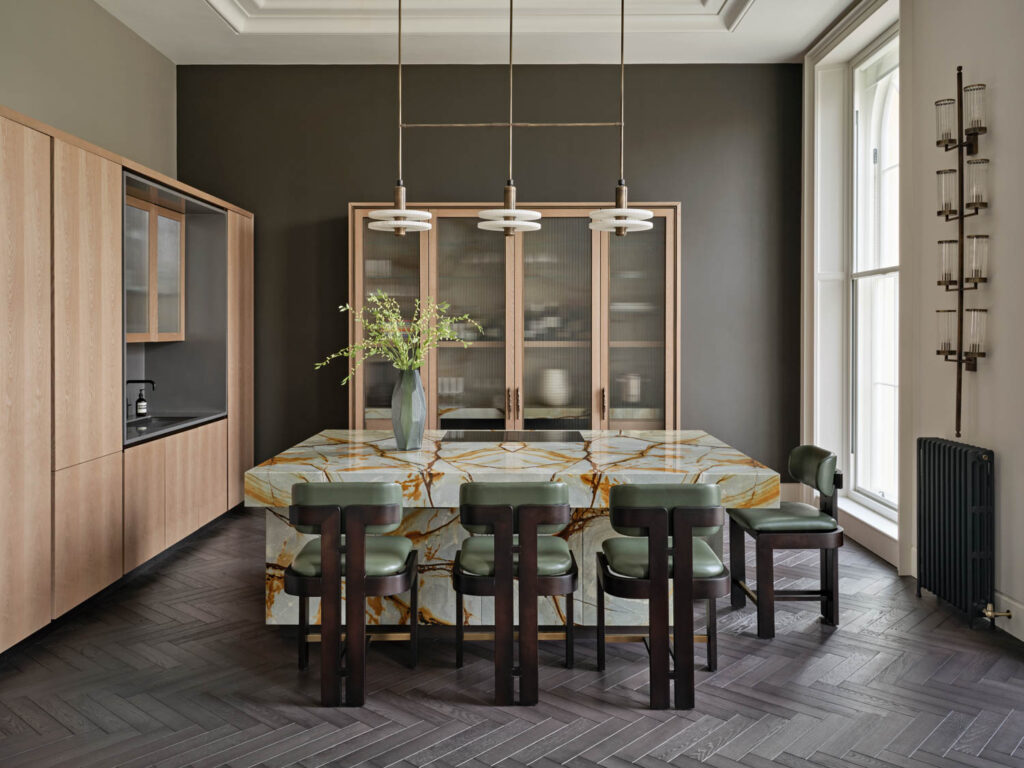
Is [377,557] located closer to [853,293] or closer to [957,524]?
[957,524]

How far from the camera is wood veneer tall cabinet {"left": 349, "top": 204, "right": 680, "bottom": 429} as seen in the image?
5453 mm

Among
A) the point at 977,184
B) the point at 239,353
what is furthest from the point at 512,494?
the point at 239,353

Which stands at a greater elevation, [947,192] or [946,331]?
[947,192]

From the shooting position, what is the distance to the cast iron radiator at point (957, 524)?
11.6 ft

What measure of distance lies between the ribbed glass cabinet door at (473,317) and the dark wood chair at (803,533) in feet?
7.17

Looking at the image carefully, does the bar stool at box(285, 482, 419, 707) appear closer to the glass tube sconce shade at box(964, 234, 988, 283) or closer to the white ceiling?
the glass tube sconce shade at box(964, 234, 988, 283)

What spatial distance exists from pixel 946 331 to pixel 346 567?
10.1 feet

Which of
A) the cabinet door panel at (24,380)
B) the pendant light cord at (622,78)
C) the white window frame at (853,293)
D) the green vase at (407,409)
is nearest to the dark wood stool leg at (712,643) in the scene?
the green vase at (407,409)

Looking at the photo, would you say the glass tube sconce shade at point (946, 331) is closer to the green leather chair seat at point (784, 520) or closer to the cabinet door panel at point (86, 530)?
the green leather chair seat at point (784, 520)

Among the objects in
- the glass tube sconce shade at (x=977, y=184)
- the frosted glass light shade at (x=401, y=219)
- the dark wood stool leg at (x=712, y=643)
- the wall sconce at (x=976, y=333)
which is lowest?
the dark wood stool leg at (x=712, y=643)

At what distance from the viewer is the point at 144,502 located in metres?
4.33

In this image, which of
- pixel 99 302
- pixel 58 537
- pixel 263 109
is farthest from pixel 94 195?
pixel 263 109

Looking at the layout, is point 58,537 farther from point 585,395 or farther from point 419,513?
point 585,395

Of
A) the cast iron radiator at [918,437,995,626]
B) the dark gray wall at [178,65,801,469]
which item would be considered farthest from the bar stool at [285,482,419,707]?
the dark gray wall at [178,65,801,469]
